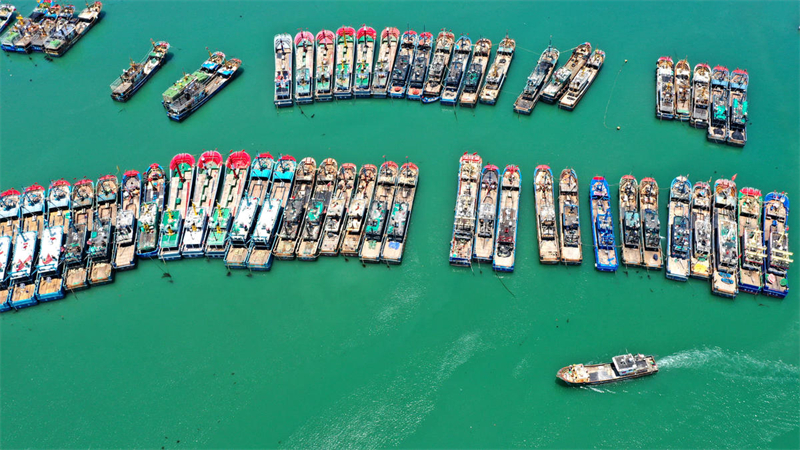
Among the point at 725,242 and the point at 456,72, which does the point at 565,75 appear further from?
the point at 725,242

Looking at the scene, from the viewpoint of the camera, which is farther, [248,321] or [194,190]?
[194,190]

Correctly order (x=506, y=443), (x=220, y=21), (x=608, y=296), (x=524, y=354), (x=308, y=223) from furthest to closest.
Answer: (x=220, y=21)
(x=308, y=223)
(x=608, y=296)
(x=524, y=354)
(x=506, y=443)

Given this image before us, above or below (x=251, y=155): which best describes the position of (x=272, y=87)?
above

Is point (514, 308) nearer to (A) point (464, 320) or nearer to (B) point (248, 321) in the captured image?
(A) point (464, 320)

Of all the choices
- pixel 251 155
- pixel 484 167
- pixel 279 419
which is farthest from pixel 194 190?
pixel 484 167

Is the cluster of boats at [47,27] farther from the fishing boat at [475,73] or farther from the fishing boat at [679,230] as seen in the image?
the fishing boat at [679,230]

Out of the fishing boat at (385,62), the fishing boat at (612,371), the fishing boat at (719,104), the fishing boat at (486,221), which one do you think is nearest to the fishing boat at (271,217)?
the fishing boat at (385,62)

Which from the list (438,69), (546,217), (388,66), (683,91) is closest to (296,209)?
(546,217)
